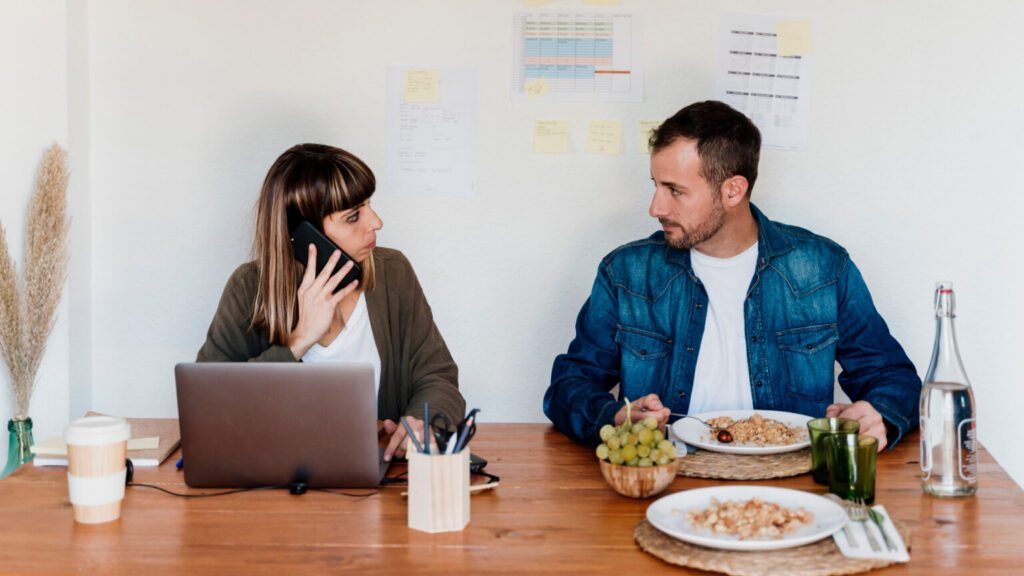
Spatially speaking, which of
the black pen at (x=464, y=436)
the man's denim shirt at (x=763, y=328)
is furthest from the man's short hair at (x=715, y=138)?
the black pen at (x=464, y=436)

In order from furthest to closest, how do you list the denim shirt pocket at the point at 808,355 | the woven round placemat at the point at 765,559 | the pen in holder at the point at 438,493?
the denim shirt pocket at the point at 808,355, the pen in holder at the point at 438,493, the woven round placemat at the point at 765,559

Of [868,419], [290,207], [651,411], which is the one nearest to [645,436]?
[651,411]

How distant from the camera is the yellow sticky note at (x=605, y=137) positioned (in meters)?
2.73

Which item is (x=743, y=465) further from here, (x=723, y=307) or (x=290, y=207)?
(x=290, y=207)

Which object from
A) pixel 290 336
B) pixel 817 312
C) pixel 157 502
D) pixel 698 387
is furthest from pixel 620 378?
pixel 157 502

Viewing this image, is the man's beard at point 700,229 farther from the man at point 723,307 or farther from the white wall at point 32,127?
the white wall at point 32,127

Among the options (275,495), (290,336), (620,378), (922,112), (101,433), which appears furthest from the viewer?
(922,112)

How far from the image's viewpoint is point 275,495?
5.27 feet

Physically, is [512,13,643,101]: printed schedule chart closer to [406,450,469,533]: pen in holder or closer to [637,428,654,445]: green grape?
[637,428,654,445]: green grape

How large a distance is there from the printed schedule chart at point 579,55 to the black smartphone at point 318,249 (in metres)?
0.80

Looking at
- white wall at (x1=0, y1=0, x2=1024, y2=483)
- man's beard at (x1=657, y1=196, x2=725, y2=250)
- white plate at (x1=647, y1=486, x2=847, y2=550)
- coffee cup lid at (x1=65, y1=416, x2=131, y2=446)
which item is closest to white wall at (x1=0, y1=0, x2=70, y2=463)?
white wall at (x1=0, y1=0, x2=1024, y2=483)

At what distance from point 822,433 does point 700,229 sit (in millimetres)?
832

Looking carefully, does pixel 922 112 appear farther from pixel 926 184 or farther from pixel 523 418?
pixel 523 418

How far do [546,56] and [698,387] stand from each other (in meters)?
1.03
